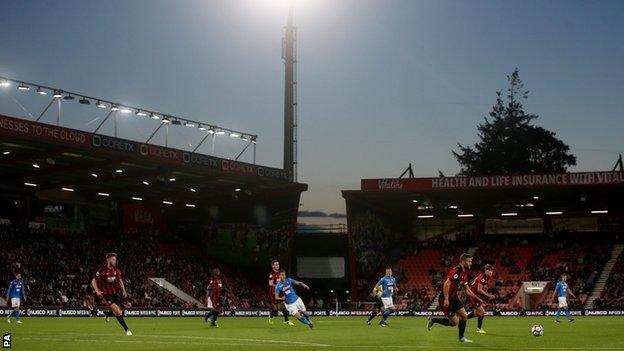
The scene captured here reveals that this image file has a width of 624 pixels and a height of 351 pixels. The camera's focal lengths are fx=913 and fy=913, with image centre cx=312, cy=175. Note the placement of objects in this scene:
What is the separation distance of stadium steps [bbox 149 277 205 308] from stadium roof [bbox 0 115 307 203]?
7522 mm

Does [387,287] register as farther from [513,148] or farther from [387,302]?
[513,148]

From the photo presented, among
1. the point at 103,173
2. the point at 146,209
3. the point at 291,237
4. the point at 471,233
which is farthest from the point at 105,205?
the point at 471,233

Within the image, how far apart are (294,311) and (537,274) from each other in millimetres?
43279

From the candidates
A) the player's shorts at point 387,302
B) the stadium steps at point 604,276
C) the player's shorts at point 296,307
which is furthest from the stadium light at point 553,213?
the player's shorts at point 296,307

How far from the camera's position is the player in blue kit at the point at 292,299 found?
3259cm

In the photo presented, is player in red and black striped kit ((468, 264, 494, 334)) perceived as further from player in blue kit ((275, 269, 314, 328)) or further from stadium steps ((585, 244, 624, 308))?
stadium steps ((585, 244, 624, 308))

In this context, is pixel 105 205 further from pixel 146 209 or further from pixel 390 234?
pixel 390 234

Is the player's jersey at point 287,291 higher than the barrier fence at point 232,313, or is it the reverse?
the player's jersey at point 287,291

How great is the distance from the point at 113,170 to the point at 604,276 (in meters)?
37.7

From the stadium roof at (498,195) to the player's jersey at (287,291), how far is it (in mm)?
38547

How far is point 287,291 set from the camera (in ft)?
111

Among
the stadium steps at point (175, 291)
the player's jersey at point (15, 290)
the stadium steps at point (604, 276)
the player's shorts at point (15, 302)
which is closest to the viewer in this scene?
the player's shorts at point (15, 302)

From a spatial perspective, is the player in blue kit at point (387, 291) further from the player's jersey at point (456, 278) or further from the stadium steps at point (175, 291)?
the stadium steps at point (175, 291)

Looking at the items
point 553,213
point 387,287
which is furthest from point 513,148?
point 387,287
